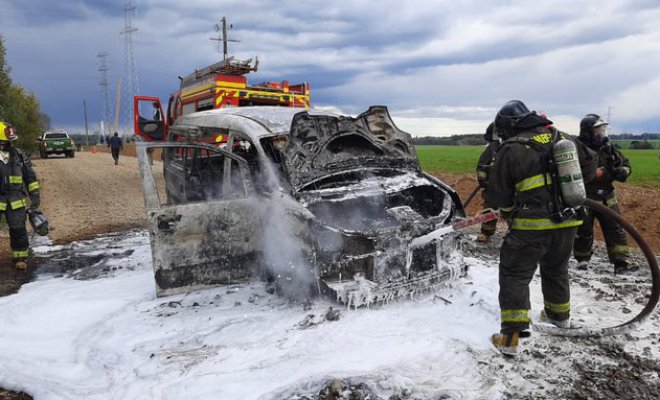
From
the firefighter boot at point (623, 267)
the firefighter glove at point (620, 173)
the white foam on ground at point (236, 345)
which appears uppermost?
the firefighter glove at point (620, 173)

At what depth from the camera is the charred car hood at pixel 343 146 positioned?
15.4ft

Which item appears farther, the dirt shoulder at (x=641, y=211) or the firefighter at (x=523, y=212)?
the dirt shoulder at (x=641, y=211)

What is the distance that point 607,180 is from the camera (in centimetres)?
570

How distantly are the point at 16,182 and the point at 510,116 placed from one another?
18.8 feet

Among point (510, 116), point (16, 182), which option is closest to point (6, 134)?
point (16, 182)

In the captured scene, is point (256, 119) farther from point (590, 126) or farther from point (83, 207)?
point (83, 207)

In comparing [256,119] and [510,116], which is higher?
[256,119]

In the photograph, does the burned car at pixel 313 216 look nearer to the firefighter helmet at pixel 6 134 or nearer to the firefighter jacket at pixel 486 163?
the firefighter jacket at pixel 486 163

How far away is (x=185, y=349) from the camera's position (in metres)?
3.87

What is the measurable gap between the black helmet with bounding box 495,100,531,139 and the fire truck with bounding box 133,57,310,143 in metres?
6.84

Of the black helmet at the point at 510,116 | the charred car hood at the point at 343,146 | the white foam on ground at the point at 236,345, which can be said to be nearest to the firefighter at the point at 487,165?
the charred car hood at the point at 343,146

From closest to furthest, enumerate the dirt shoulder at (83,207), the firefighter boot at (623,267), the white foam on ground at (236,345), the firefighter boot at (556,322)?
the white foam on ground at (236,345) → the firefighter boot at (556,322) → the firefighter boot at (623,267) → the dirt shoulder at (83,207)

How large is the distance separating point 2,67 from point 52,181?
181 inches

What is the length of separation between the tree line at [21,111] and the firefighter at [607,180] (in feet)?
60.5
